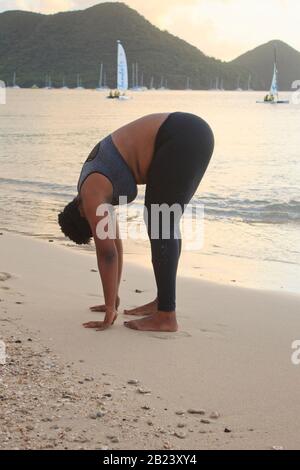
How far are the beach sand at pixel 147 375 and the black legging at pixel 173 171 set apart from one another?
0.43 metres

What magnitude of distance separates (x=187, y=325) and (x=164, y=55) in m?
107

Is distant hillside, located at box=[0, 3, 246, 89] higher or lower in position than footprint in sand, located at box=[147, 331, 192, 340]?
higher

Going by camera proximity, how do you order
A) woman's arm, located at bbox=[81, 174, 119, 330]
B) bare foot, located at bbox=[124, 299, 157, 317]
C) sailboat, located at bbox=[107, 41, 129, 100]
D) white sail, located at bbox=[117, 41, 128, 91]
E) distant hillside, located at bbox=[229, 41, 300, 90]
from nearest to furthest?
woman's arm, located at bbox=[81, 174, 119, 330], bare foot, located at bbox=[124, 299, 157, 317], white sail, located at bbox=[117, 41, 128, 91], sailboat, located at bbox=[107, 41, 129, 100], distant hillside, located at bbox=[229, 41, 300, 90]

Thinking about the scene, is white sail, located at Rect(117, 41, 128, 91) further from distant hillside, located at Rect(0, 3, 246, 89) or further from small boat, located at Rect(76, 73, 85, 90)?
small boat, located at Rect(76, 73, 85, 90)

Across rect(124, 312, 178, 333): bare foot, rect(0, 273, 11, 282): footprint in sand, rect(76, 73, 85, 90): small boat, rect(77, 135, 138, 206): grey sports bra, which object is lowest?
rect(0, 273, 11, 282): footprint in sand

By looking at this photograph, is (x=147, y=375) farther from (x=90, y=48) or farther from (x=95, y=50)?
(x=90, y=48)

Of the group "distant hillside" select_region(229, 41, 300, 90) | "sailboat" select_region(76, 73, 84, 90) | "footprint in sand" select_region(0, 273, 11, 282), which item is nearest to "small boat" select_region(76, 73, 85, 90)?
"sailboat" select_region(76, 73, 84, 90)

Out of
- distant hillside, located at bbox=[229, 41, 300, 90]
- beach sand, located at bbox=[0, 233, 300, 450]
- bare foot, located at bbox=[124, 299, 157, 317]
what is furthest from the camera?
distant hillside, located at bbox=[229, 41, 300, 90]

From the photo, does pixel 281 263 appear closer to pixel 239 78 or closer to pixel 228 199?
pixel 228 199

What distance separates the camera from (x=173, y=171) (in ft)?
11.4

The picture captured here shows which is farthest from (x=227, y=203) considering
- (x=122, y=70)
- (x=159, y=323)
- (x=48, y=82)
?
(x=48, y=82)

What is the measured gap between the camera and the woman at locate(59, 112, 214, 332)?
346 cm

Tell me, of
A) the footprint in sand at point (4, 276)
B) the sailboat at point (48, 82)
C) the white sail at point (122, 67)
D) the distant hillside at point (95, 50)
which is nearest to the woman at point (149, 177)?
the footprint in sand at point (4, 276)

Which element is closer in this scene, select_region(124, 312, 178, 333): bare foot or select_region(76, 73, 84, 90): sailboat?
select_region(124, 312, 178, 333): bare foot
